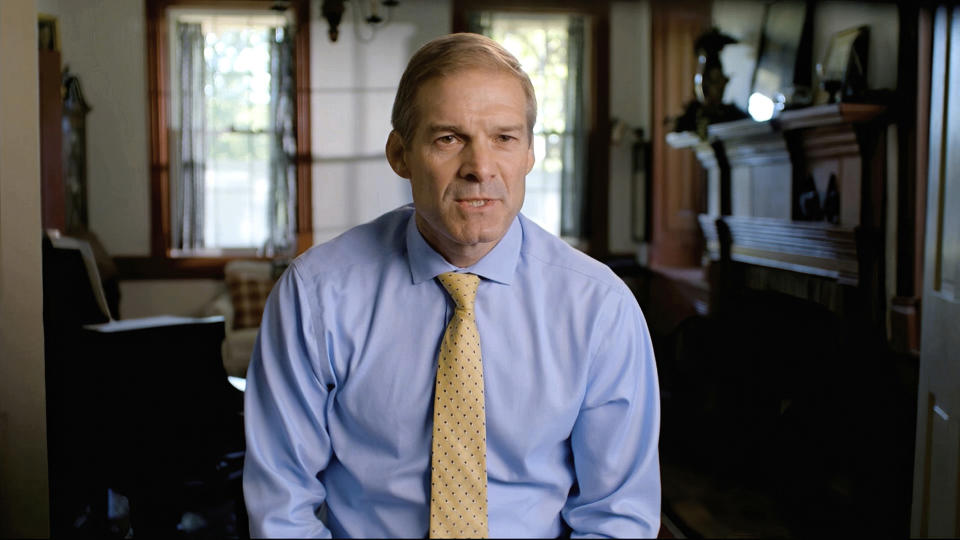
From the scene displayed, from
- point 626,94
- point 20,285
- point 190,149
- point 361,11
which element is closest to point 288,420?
point 20,285

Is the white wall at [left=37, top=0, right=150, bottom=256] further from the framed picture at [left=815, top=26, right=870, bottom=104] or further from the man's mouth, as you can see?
the framed picture at [left=815, top=26, right=870, bottom=104]

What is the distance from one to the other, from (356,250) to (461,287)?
0.21 m

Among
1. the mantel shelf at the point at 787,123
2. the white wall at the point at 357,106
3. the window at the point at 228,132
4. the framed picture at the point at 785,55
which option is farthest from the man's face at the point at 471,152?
the framed picture at the point at 785,55

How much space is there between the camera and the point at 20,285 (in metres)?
2.34

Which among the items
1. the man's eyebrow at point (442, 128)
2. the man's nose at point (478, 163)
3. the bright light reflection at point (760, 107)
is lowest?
the man's nose at point (478, 163)

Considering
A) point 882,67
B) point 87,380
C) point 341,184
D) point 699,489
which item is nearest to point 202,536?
point 87,380

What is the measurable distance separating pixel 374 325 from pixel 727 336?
1.82 m

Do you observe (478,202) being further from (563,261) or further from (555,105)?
(555,105)


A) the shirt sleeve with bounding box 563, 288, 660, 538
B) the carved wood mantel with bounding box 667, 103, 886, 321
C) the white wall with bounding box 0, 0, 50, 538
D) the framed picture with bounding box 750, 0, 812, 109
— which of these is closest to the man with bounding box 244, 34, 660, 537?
the shirt sleeve with bounding box 563, 288, 660, 538

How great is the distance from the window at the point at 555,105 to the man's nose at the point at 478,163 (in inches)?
53.7

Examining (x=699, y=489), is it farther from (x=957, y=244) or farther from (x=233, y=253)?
(x=233, y=253)

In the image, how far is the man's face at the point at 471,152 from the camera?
1.45m

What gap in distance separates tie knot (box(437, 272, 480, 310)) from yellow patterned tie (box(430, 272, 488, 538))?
0.8 inches

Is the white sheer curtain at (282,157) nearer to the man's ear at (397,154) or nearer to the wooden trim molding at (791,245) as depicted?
the man's ear at (397,154)
